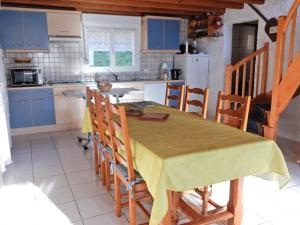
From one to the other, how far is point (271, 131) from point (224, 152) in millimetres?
1978

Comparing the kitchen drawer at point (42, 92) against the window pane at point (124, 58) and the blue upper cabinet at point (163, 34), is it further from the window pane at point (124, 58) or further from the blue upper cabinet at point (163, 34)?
the blue upper cabinet at point (163, 34)

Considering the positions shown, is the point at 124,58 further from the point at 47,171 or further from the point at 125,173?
the point at 125,173

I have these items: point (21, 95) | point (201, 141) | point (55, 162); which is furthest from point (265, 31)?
point (21, 95)

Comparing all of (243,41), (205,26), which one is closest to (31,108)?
(205,26)

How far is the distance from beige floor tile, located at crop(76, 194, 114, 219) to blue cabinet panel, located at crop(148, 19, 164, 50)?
3.79m

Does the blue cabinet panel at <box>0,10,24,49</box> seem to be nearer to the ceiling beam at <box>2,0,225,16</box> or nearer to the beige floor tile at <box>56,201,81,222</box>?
the ceiling beam at <box>2,0,225,16</box>

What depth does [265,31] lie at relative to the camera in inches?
174

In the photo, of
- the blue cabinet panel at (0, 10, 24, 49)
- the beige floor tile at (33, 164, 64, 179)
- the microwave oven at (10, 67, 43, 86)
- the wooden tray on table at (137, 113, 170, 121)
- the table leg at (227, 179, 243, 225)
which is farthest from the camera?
the microwave oven at (10, 67, 43, 86)

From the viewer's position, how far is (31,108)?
15.1ft

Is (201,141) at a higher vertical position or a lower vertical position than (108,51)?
lower

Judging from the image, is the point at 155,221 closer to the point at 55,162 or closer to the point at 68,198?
the point at 68,198

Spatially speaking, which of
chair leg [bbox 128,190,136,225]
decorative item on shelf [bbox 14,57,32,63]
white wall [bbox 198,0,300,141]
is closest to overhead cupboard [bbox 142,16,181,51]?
white wall [bbox 198,0,300,141]

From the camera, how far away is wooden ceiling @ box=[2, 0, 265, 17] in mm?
4266

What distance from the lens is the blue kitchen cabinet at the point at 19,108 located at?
14.7ft
